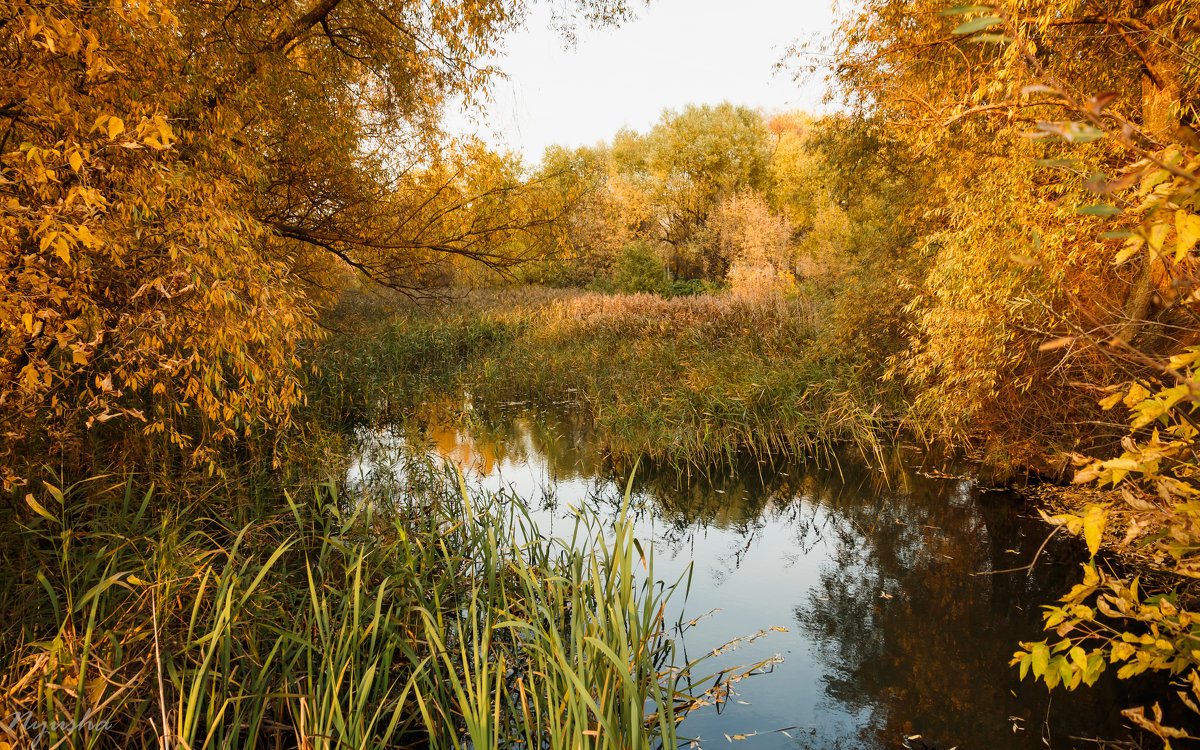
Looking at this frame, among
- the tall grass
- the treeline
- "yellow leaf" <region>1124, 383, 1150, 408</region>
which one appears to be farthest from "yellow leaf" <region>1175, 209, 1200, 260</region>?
the treeline

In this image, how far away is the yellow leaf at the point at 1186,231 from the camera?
1.22 metres

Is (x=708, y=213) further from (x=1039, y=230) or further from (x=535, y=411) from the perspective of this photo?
(x=1039, y=230)

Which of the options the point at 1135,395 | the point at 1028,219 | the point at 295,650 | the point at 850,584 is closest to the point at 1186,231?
the point at 1135,395

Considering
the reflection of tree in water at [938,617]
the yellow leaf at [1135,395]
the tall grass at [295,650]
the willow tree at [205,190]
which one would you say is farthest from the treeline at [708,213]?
the yellow leaf at [1135,395]

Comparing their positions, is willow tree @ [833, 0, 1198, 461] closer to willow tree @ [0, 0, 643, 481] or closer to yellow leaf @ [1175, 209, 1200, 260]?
yellow leaf @ [1175, 209, 1200, 260]

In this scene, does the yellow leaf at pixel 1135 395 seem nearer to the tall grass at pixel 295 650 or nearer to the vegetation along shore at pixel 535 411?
the vegetation along shore at pixel 535 411

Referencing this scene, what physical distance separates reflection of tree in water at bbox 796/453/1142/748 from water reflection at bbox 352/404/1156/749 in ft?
0.04

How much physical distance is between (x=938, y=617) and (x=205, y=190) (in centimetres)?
522

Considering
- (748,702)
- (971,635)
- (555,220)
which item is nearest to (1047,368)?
(971,635)

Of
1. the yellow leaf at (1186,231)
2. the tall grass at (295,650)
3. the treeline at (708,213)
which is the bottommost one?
the tall grass at (295,650)

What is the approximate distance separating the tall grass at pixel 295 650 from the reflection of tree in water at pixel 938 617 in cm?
A: 117

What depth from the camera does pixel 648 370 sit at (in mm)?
10117

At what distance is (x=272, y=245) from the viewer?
6.45m

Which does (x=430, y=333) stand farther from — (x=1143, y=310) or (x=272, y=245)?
(x=1143, y=310)
